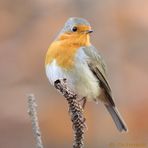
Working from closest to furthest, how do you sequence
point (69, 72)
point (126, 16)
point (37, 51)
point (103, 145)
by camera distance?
point (69, 72)
point (103, 145)
point (126, 16)
point (37, 51)

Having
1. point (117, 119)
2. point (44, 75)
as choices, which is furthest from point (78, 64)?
point (44, 75)

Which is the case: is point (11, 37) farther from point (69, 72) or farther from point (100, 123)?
point (69, 72)

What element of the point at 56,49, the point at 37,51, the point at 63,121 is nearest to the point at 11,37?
the point at 37,51

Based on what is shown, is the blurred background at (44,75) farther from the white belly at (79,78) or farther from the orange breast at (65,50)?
the orange breast at (65,50)

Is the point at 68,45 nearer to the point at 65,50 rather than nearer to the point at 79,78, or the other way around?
the point at 65,50

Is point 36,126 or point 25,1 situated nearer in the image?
point 36,126

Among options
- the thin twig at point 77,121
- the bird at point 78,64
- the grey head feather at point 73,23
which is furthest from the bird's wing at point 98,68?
the thin twig at point 77,121
